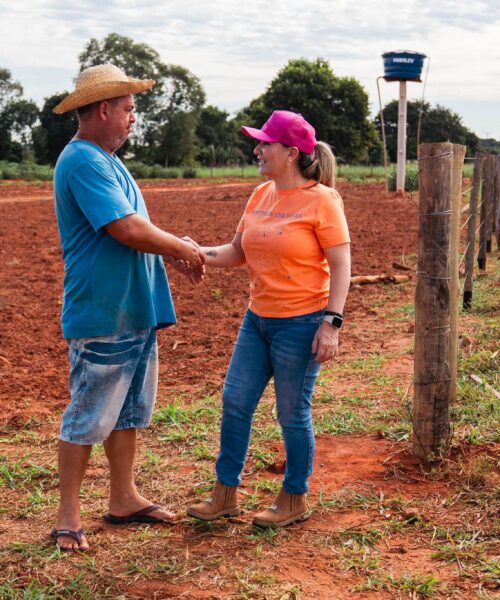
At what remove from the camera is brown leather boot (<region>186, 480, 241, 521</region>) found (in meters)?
3.59

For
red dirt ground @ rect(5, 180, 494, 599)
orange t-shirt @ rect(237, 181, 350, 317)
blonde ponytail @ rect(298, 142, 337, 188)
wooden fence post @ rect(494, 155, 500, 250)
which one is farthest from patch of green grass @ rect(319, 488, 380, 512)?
wooden fence post @ rect(494, 155, 500, 250)

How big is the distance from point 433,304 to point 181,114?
63.6 metres

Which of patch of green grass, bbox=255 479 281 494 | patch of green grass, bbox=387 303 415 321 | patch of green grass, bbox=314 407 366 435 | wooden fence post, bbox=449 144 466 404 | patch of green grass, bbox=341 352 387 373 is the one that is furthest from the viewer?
patch of green grass, bbox=387 303 415 321

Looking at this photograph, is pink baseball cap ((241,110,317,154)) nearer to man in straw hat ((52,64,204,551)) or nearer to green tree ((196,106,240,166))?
man in straw hat ((52,64,204,551))

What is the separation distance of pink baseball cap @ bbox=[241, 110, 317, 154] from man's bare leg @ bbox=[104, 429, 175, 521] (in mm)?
1465

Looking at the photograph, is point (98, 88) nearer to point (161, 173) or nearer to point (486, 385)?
point (486, 385)

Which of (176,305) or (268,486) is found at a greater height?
(176,305)

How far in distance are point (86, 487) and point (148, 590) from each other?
1195 mm

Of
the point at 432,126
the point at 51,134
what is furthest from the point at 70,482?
the point at 432,126

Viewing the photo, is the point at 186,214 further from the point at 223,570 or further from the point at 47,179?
the point at 47,179

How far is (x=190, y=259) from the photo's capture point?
3.40 metres

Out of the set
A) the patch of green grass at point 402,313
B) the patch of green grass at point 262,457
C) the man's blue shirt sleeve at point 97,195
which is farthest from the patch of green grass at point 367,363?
the man's blue shirt sleeve at point 97,195

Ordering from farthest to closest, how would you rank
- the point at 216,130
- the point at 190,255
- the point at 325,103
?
the point at 216,130
the point at 325,103
the point at 190,255

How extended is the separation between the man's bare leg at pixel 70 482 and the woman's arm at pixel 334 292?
1.10 m
